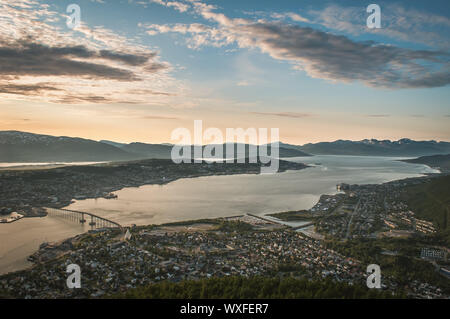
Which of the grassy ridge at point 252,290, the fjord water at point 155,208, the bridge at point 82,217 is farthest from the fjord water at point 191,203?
the grassy ridge at point 252,290

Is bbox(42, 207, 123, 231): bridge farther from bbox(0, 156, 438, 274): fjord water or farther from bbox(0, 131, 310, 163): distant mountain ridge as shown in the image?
bbox(0, 131, 310, 163): distant mountain ridge

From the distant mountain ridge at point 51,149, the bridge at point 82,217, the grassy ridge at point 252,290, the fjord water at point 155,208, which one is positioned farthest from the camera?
the distant mountain ridge at point 51,149

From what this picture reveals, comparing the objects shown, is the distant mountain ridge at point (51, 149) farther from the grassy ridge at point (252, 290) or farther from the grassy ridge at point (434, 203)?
the grassy ridge at point (252, 290)

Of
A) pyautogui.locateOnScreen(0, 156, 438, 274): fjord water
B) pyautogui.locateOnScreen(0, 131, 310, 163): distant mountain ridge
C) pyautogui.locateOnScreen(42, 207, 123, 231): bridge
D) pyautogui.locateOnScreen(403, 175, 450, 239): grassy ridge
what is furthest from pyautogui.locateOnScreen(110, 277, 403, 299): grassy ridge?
pyautogui.locateOnScreen(0, 131, 310, 163): distant mountain ridge

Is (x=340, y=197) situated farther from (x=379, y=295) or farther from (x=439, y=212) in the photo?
(x=379, y=295)
